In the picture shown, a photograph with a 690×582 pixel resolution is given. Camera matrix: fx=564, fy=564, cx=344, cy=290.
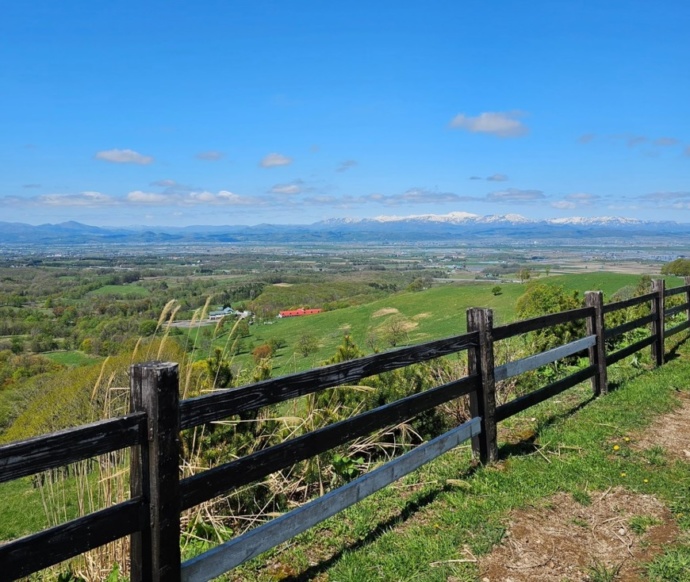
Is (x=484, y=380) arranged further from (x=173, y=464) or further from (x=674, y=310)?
(x=674, y=310)

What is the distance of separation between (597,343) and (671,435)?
1755mm

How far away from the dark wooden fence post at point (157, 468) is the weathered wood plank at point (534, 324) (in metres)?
3.49

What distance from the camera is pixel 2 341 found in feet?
144

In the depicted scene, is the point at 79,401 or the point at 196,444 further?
the point at 79,401

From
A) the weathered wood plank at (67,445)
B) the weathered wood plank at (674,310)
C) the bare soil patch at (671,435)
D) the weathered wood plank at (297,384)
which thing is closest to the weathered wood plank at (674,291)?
the weathered wood plank at (674,310)

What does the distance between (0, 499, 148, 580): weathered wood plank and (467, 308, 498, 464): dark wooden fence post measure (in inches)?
Answer: 135

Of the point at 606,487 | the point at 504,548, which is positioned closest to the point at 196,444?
the point at 504,548

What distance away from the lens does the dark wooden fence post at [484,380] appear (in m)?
5.22

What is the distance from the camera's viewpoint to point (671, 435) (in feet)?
20.3

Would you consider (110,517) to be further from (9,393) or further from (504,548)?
(9,393)

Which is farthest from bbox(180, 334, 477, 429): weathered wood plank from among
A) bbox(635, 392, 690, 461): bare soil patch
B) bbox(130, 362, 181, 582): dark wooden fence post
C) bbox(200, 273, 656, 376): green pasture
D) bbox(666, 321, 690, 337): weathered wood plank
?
bbox(200, 273, 656, 376): green pasture

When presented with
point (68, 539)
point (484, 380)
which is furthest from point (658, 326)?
point (68, 539)

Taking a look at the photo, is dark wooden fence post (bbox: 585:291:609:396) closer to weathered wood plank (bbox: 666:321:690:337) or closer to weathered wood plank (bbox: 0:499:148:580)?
weathered wood plank (bbox: 666:321:690:337)

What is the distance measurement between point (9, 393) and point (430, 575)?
21.8m
